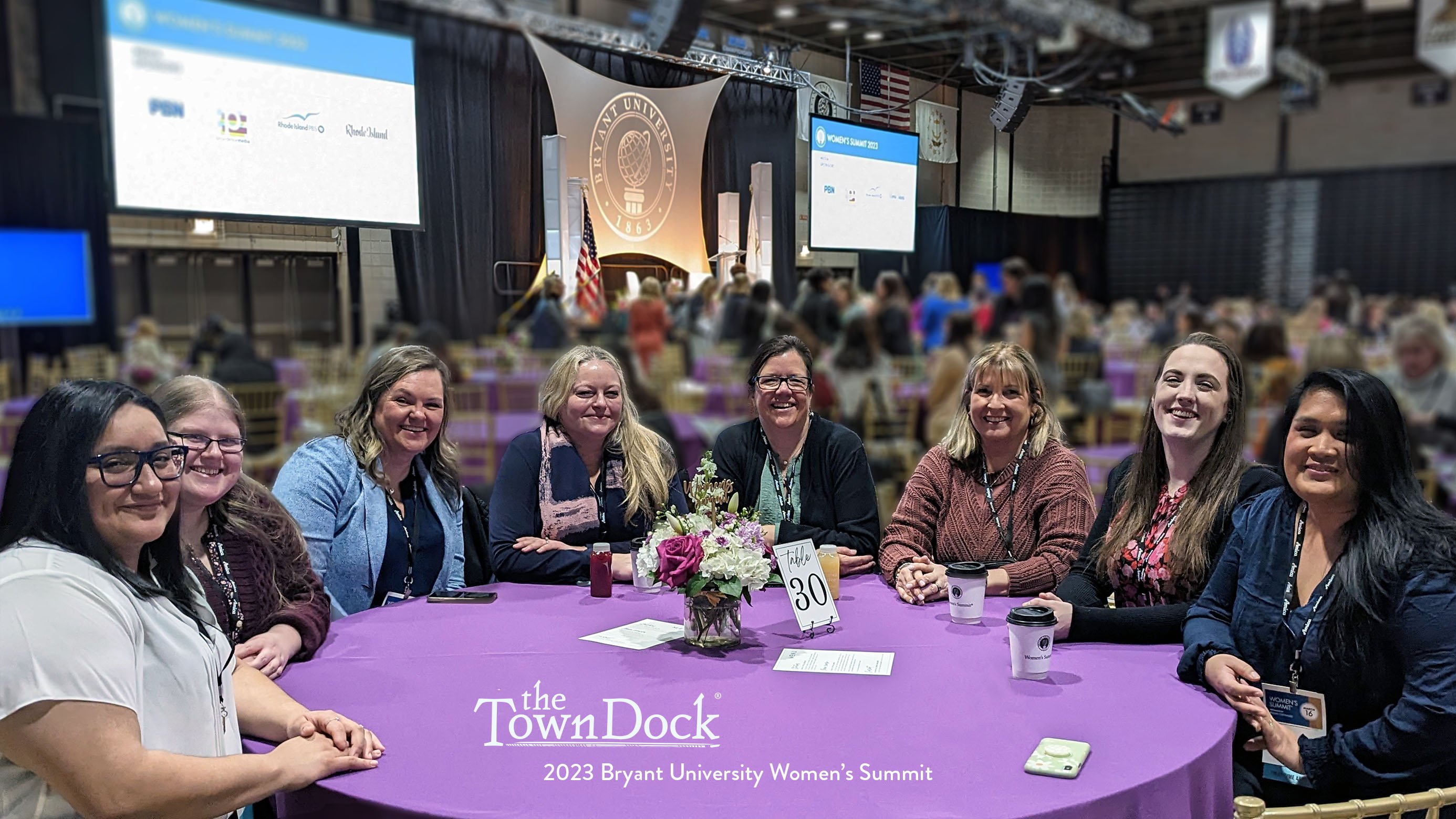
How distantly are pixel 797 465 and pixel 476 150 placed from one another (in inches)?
55.1

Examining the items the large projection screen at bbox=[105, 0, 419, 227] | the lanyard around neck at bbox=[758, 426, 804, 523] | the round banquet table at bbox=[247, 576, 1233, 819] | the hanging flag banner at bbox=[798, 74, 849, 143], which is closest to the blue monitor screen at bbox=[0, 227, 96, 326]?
the large projection screen at bbox=[105, 0, 419, 227]

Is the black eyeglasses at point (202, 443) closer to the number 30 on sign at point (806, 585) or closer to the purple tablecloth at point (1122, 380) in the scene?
the number 30 on sign at point (806, 585)

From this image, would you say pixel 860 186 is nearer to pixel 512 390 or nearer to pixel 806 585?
pixel 806 585

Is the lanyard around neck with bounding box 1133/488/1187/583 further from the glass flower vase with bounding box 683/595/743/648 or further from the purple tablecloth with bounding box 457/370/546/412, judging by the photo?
the purple tablecloth with bounding box 457/370/546/412

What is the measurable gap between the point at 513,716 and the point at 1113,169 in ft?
10.5

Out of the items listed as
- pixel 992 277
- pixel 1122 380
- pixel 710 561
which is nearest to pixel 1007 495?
pixel 710 561

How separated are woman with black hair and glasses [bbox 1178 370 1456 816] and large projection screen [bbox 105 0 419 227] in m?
2.43

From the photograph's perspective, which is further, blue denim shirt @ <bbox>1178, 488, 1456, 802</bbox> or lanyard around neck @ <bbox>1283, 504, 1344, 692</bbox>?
lanyard around neck @ <bbox>1283, 504, 1344, 692</bbox>

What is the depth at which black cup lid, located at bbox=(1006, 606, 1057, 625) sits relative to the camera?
1906 mm

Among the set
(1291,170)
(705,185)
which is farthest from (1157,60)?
(705,185)

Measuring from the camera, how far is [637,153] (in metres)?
3.38

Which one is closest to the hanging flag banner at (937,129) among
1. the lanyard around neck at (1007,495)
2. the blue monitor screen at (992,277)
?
the lanyard around neck at (1007,495)

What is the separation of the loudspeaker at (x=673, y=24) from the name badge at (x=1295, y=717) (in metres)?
2.44

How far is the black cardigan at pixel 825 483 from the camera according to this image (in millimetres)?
2910
